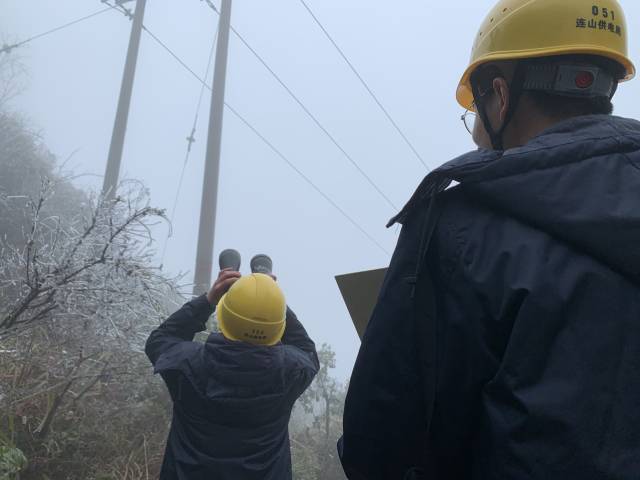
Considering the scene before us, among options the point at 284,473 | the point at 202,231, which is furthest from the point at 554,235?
the point at 202,231

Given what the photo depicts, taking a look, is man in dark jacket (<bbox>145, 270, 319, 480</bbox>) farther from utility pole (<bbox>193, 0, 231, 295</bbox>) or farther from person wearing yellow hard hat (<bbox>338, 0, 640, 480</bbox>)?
utility pole (<bbox>193, 0, 231, 295</bbox>)

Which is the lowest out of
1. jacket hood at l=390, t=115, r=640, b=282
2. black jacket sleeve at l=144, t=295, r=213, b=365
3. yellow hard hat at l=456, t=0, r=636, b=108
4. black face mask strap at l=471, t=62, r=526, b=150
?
black jacket sleeve at l=144, t=295, r=213, b=365

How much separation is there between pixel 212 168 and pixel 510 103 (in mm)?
9251

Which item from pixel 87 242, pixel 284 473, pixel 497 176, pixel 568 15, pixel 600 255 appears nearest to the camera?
pixel 600 255

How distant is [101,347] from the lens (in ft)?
15.6

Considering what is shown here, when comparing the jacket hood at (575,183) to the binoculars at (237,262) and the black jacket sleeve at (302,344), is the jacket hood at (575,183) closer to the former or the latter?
the black jacket sleeve at (302,344)

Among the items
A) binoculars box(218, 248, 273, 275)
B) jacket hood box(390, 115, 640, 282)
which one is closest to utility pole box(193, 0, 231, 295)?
Answer: binoculars box(218, 248, 273, 275)

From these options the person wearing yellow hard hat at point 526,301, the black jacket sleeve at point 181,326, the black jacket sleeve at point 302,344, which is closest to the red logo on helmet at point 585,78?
the person wearing yellow hard hat at point 526,301

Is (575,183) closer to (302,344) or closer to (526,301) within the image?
(526,301)

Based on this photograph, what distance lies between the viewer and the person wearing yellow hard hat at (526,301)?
85 centimetres

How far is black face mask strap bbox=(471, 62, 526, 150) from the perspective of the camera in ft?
3.96

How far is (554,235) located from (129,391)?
5.18 m

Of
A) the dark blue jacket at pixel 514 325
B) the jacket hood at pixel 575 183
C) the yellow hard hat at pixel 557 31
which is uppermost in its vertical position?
the yellow hard hat at pixel 557 31

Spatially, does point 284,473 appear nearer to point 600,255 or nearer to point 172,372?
point 172,372
